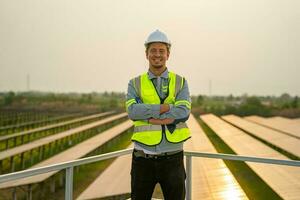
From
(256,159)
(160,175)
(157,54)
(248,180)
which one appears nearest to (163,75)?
(157,54)

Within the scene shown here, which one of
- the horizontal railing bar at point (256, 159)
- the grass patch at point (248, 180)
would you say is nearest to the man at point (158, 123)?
the horizontal railing bar at point (256, 159)

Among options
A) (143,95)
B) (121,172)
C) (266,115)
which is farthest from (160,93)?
(266,115)

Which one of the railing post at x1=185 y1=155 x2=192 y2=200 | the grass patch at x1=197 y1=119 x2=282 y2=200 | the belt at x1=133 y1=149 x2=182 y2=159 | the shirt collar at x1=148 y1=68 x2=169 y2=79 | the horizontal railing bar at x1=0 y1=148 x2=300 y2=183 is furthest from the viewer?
the grass patch at x1=197 y1=119 x2=282 y2=200

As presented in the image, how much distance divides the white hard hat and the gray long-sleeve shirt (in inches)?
8.7

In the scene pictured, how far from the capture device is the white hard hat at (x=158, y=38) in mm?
2488

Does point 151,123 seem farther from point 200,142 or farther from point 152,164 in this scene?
point 200,142

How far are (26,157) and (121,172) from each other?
10517mm

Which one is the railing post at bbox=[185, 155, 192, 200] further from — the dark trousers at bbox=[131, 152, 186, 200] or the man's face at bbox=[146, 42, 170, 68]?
the man's face at bbox=[146, 42, 170, 68]

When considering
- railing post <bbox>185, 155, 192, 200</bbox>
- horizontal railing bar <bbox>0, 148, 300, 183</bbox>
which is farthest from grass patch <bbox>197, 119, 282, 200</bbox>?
horizontal railing bar <bbox>0, 148, 300, 183</bbox>

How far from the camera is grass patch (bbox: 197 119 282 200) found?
4688 millimetres

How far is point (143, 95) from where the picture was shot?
2.55m

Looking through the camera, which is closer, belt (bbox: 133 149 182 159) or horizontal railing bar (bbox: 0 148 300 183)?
horizontal railing bar (bbox: 0 148 300 183)

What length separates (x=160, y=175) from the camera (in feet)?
8.05

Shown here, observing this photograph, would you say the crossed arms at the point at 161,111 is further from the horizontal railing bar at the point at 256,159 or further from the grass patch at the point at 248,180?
the grass patch at the point at 248,180
